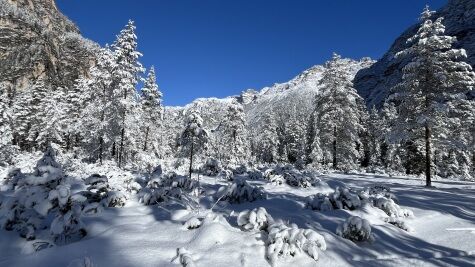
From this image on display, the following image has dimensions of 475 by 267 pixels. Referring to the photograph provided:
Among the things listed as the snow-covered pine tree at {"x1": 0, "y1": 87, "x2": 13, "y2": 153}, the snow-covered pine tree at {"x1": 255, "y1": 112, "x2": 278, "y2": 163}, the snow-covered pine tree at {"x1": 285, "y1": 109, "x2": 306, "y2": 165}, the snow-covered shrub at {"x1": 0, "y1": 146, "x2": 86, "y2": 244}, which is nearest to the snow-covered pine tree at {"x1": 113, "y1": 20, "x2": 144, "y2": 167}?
the snow-covered pine tree at {"x1": 0, "y1": 87, "x2": 13, "y2": 153}

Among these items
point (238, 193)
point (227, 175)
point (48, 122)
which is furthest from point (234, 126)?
point (238, 193)

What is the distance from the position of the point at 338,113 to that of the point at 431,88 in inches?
573

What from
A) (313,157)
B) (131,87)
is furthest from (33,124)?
(313,157)

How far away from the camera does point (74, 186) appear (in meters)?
12.9

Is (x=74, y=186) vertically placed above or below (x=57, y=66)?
below

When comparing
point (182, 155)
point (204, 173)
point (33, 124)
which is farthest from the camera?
point (33, 124)

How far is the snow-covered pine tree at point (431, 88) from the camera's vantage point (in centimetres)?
2045

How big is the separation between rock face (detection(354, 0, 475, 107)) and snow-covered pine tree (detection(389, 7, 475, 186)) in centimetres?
9257

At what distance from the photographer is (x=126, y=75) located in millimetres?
29875

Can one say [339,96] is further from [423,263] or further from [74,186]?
[423,263]

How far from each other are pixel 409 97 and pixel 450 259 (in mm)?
16668

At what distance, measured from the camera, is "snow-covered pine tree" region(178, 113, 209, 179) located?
89.2 ft

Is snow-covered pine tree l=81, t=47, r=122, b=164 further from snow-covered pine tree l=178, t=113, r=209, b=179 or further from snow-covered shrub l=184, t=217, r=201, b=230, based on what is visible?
snow-covered shrub l=184, t=217, r=201, b=230

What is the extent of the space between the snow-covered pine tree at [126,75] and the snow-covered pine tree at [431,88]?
20.2 meters
